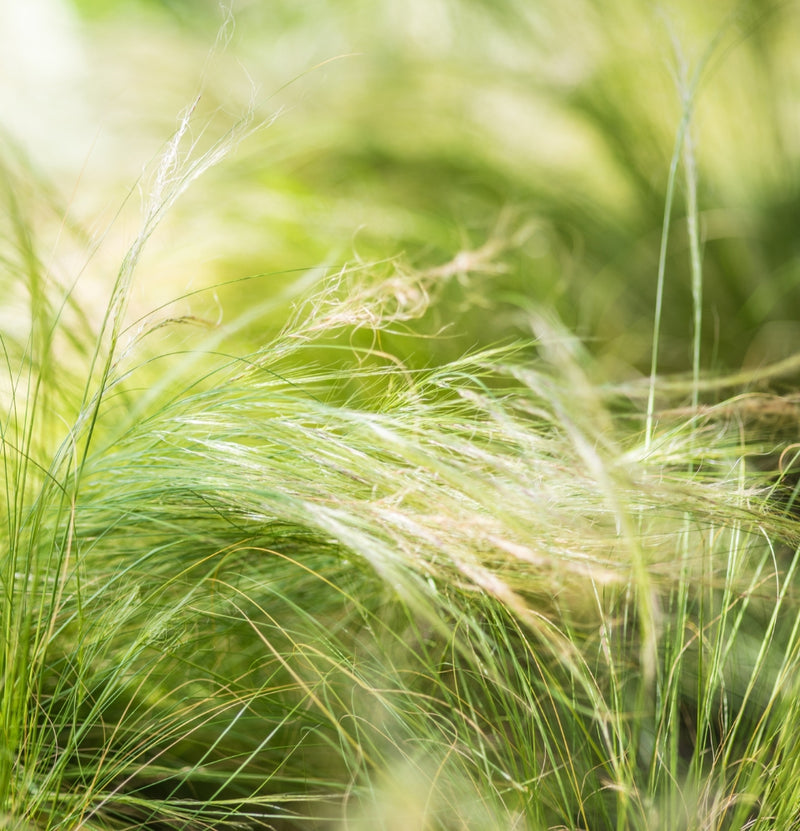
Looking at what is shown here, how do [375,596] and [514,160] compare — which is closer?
[375,596]

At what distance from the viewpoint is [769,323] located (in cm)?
64

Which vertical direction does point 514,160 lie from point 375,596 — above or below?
above

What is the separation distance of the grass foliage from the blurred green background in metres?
0.23

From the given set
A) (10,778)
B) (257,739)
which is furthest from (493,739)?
(10,778)

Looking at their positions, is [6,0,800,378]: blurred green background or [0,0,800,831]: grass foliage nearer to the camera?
[0,0,800,831]: grass foliage

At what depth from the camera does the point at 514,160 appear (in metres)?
0.71

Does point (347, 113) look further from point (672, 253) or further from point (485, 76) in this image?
point (672, 253)

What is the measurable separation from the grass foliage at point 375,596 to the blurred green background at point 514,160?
0.74ft

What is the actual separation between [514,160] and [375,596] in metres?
0.49

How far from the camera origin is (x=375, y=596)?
0.39m

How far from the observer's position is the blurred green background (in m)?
0.64

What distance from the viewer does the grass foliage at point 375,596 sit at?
1.01 ft

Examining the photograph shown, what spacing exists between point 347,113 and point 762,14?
38cm

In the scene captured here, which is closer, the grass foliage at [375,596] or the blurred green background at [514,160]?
the grass foliage at [375,596]
